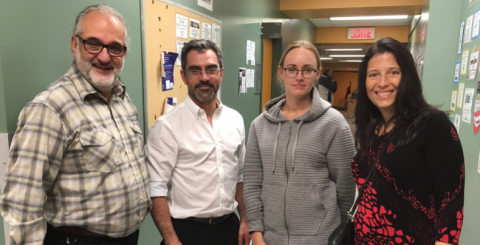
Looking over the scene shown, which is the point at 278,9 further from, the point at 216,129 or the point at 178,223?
the point at 178,223

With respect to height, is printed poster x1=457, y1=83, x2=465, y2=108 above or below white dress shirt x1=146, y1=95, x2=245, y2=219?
above

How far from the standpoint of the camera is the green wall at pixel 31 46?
1.17 metres

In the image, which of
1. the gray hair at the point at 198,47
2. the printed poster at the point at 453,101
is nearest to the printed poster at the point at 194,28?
the gray hair at the point at 198,47

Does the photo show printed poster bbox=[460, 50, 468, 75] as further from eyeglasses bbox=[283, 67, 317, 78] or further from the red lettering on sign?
the red lettering on sign

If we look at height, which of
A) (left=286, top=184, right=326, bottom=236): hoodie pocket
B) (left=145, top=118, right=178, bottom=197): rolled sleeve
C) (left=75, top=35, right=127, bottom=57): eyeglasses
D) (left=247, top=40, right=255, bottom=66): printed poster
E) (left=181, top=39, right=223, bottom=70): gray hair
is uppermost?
(left=247, top=40, right=255, bottom=66): printed poster

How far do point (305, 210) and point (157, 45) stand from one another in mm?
1520

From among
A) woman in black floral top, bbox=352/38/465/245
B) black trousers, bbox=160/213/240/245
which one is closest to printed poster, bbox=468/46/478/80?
woman in black floral top, bbox=352/38/465/245

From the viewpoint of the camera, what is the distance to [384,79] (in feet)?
3.78

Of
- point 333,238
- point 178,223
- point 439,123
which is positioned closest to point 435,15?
point 439,123

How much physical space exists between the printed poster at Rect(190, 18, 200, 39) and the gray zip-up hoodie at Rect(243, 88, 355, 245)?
56.8 inches

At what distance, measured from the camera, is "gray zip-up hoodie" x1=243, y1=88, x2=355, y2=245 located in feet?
4.37

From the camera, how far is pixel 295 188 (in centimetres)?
135

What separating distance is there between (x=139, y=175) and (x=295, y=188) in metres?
0.70

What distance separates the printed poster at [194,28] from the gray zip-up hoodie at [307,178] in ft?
4.73
